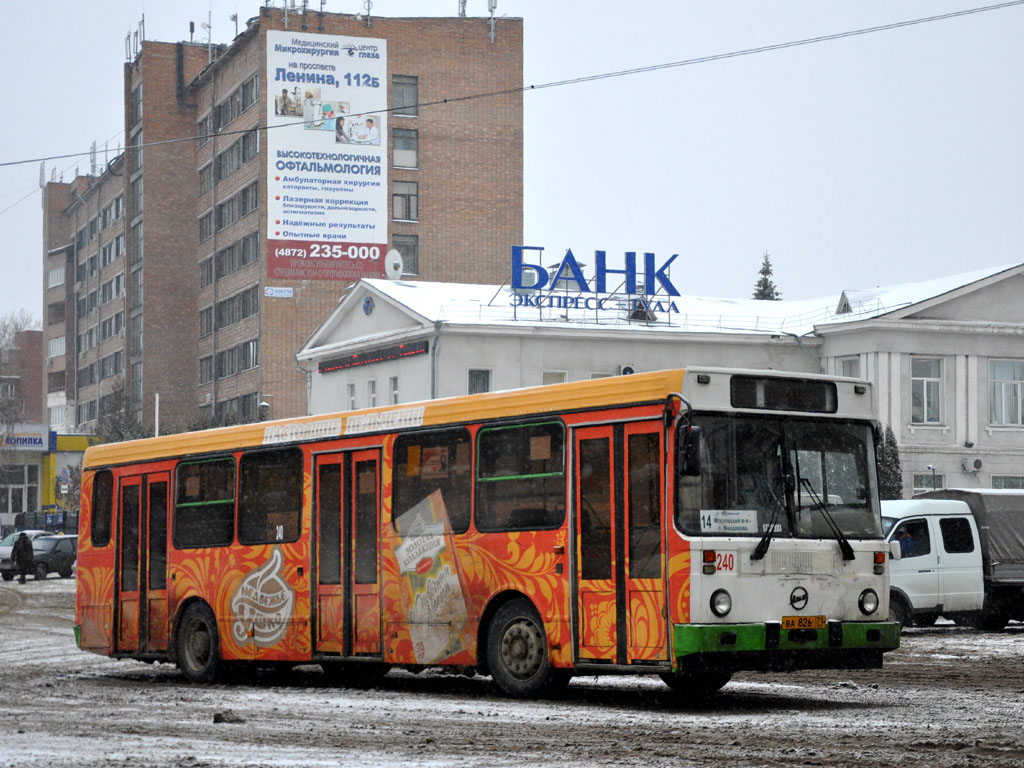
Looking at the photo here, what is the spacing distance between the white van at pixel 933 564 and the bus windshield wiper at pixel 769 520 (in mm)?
13676

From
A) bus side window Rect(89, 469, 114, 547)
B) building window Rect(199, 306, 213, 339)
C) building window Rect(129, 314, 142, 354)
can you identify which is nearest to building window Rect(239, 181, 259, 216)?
building window Rect(199, 306, 213, 339)

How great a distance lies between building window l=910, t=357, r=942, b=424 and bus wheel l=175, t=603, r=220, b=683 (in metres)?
38.1

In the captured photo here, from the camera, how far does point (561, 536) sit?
14188 millimetres

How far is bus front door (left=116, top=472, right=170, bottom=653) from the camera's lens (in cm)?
1897

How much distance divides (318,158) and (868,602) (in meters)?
68.6

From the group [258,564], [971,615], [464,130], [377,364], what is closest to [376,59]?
[464,130]

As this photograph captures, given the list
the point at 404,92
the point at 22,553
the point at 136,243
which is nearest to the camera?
the point at 22,553

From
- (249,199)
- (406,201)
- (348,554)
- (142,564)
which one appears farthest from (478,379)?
(348,554)

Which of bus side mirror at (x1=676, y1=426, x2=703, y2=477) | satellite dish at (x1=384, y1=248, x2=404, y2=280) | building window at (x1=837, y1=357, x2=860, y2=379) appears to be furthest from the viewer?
satellite dish at (x1=384, y1=248, x2=404, y2=280)

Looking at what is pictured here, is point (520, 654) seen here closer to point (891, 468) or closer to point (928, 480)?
point (891, 468)

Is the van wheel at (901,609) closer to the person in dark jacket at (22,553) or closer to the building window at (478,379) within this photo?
the building window at (478,379)

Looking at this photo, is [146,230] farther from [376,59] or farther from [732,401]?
[732,401]

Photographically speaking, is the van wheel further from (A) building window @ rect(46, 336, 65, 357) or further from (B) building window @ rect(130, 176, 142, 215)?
(A) building window @ rect(46, 336, 65, 357)

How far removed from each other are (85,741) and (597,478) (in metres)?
4.70
